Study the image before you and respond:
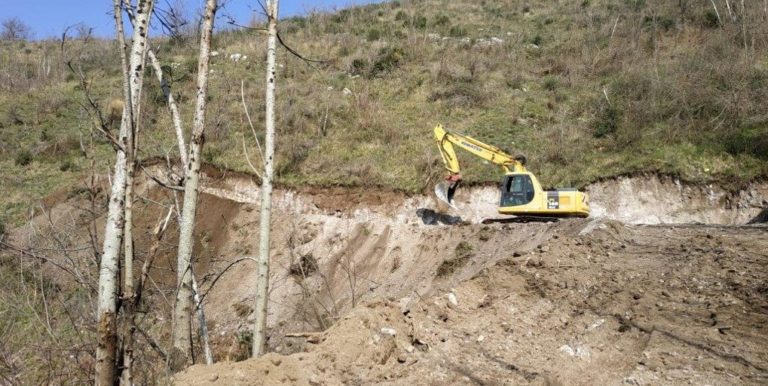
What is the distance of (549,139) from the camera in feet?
67.8

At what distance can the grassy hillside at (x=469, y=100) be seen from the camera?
18375 millimetres

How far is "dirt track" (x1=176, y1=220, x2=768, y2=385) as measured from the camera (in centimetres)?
621

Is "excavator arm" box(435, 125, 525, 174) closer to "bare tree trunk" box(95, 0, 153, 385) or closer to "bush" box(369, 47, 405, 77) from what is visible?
"bare tree trunk" box(95, 0, 153, 385)

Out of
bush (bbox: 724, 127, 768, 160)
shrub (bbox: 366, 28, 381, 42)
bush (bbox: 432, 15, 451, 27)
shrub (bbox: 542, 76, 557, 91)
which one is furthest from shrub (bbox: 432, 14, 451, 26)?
bush (bbox: 724, 127, 768, 160)

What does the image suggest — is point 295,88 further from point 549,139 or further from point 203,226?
point 549,139

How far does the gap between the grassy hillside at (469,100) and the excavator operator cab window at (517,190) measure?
12.0 feet

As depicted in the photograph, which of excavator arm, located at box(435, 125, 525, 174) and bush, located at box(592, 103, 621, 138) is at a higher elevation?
bush, located at box(592, 103, 621, 138)

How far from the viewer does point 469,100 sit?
80.9ft

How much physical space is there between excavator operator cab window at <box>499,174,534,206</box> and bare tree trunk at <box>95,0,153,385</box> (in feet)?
34.8

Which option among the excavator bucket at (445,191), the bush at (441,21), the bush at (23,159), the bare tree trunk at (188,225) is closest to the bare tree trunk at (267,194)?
the bare tree trunk at (188,225)

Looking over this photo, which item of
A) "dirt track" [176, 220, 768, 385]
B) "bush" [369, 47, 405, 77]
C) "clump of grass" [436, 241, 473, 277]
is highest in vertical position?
"bush" [369, 47, 405, 77]

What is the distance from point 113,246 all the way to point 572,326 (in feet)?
19.7

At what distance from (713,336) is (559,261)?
3360 mm

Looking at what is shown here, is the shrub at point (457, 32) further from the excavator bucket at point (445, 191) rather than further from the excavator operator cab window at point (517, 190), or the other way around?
the excavator operator cab window at point (517, 190)
